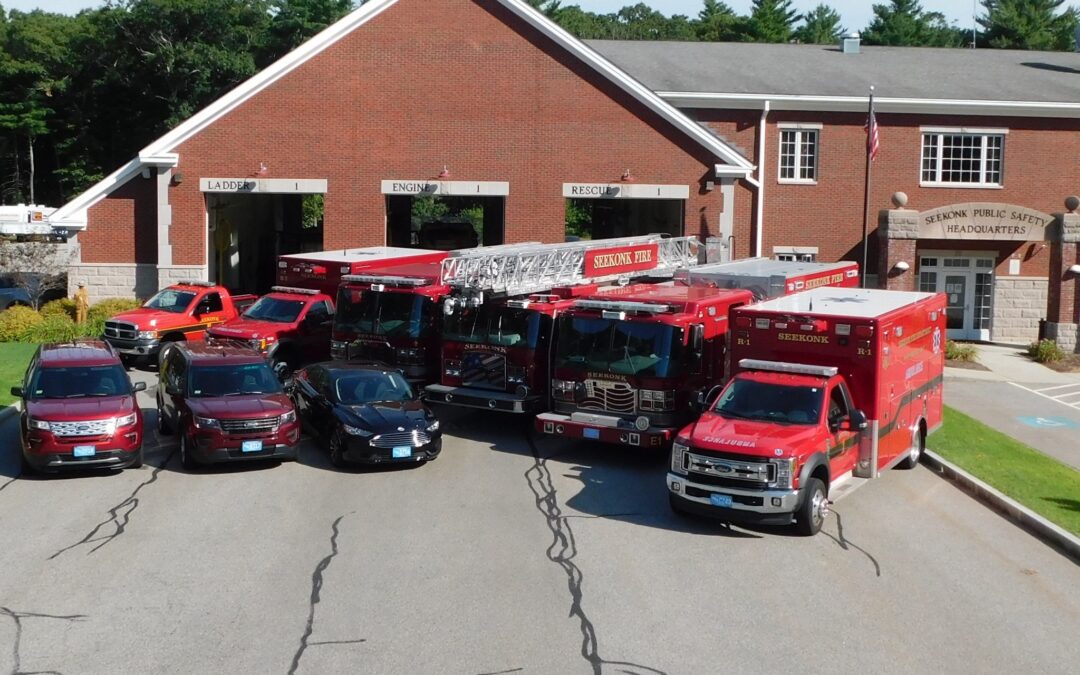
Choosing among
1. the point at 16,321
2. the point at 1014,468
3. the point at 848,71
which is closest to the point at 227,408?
the point at 1014,468

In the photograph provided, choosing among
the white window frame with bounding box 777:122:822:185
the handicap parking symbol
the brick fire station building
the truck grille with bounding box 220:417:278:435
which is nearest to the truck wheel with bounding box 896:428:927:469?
the handicap parking symbol

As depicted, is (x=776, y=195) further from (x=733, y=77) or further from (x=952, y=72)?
(x=952, y=72)

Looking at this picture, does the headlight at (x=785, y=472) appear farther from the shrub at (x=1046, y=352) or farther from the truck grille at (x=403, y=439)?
the shrub at (x=1046, y=352)

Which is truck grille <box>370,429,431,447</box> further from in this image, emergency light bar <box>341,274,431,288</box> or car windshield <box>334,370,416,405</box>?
emergency light bar <box>341,274,431,288</box>

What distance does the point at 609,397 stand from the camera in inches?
773

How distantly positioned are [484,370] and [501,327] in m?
0.85

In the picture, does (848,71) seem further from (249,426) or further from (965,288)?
(249,426)

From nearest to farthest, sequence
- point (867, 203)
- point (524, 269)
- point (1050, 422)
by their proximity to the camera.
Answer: point (524, 269)
point (1050, 422)
point (867, 203)

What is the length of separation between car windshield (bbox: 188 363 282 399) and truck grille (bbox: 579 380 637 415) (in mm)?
5189

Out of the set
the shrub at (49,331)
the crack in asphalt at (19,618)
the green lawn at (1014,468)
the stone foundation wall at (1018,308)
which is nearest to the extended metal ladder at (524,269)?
the green lawn at (1014,468)

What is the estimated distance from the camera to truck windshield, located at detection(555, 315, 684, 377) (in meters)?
19.1

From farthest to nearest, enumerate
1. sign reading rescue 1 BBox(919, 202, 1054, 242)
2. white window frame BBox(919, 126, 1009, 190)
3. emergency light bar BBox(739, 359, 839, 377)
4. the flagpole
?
white window frame BBox(919, 126, 1009, 190), sign reading rescue 1 BBox(919, 202, 1054, 242), the flagpole, emergency light bar BBox(739, 359, 839, 377)

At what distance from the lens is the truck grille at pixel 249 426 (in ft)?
60.6

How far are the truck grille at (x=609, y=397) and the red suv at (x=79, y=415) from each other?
23.6 ft
